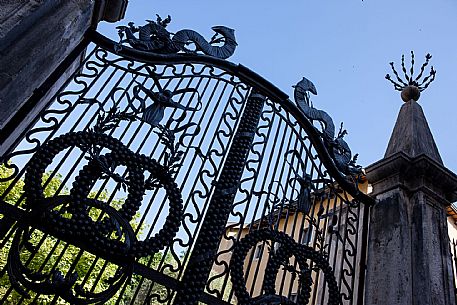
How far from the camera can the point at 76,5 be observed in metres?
3.12

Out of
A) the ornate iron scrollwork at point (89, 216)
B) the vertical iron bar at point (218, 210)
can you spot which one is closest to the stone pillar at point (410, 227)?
the vertical iron bar at point (218, 210)

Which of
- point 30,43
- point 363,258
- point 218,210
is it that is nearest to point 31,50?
point 30,43

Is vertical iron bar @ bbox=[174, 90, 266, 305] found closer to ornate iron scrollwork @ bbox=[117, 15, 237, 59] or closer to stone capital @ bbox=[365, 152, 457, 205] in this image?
ornate iron scrollwork @ bbox=[117, 15, 237, 59]

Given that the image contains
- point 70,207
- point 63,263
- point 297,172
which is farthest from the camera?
point 63,263

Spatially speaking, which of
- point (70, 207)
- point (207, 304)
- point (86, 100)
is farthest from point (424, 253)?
point (86, 100)

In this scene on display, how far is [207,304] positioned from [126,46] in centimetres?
239

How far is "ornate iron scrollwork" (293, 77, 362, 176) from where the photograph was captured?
429 centimetres

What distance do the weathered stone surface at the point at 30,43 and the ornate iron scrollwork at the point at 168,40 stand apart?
2.06 feet

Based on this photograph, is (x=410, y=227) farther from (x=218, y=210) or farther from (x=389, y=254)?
(x=218, y=210)

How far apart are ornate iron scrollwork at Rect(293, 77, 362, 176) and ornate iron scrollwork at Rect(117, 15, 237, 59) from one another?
3.08 feet

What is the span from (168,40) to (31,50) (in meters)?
1.50

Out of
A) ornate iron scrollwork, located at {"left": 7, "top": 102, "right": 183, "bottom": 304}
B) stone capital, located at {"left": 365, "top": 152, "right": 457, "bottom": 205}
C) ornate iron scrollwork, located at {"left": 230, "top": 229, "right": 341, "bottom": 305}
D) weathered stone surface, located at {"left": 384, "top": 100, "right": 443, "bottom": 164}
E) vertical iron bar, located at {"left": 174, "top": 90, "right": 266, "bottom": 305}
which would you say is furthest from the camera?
weathered stone surface, located at {"left": 384, "top": 100, "right": 443, "bottom": 164}

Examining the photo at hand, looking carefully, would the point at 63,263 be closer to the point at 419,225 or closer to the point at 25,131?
the point at 25,131

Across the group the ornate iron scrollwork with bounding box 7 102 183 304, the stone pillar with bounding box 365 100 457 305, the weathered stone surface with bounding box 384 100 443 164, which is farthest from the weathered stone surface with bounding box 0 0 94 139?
the weathered stone surface with bounding box 384 100 443 164
